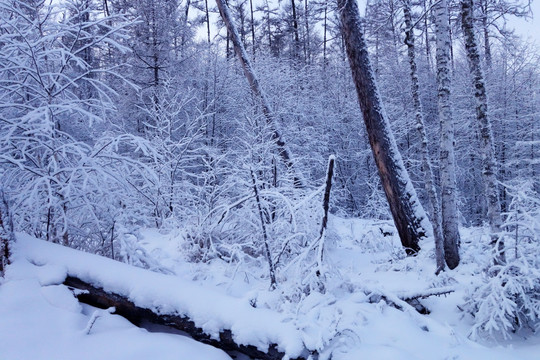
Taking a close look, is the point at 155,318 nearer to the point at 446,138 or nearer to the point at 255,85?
the point at 446,138

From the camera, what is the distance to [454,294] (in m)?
4.22

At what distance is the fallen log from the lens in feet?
7.55

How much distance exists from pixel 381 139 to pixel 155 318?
491cm

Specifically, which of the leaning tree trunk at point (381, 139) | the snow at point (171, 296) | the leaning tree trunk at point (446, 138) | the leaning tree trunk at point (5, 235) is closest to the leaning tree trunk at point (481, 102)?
the leaning tree trunk at point (446, 138)

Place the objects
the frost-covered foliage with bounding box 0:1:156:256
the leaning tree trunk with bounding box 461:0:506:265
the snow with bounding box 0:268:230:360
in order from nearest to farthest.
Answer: the snow with bounding box 0:268:230:360 → the frost-covered foliage with bounding box 0:1:156:256 → the leaning tree trunk with bounding box 461:0:506:265

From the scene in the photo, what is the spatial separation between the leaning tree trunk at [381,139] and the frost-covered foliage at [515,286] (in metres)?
2.47

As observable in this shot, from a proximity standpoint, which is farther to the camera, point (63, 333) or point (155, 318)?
point (155, 318)

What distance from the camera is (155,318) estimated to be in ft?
8.25

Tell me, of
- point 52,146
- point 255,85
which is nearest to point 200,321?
point 52,146

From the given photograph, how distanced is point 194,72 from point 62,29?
12.3 m

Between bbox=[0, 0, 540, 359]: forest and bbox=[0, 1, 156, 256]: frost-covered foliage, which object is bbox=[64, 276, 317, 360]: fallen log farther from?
bbox=[0, 1, 156, 256]: frost-covered foliage

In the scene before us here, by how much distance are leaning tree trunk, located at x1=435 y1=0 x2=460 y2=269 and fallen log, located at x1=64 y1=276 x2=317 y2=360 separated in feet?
13.3

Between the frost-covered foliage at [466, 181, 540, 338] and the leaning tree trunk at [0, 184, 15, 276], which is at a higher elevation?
the leaning tree trunk at [0, 184, 15, 276]

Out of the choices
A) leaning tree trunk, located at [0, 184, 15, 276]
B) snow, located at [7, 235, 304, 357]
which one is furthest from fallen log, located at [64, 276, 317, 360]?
leaning tree trunk, located at [0, 184, 15, 276]
